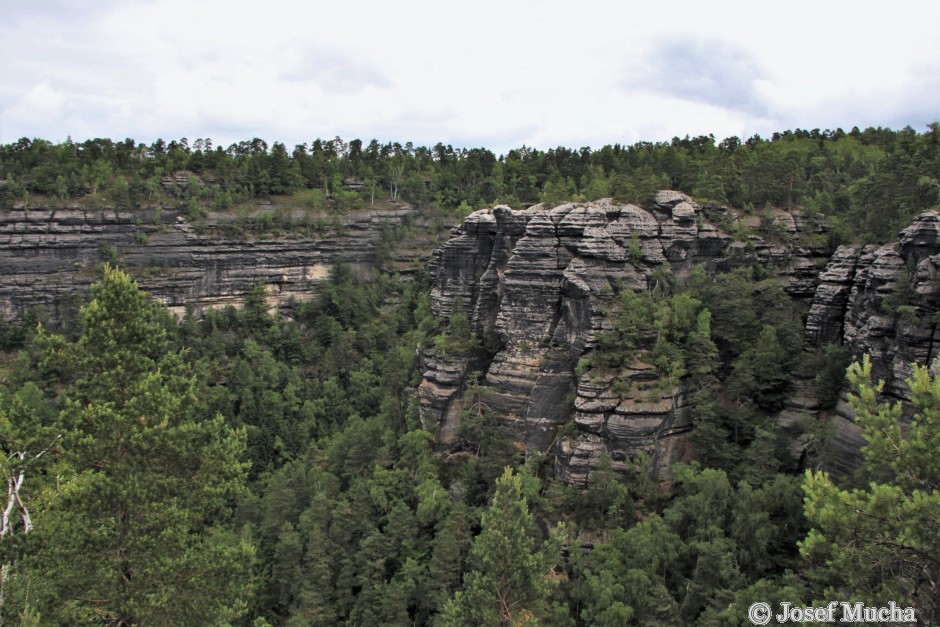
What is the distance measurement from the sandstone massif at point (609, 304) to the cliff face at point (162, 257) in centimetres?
3643

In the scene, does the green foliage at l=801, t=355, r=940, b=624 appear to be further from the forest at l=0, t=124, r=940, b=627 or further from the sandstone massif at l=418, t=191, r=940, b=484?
the sandstone massif at l=418, t=191, r=940, b=484

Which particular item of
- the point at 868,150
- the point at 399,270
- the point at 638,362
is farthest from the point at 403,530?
the point at 868,150

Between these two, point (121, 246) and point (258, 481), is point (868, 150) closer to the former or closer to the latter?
point (258, 481)

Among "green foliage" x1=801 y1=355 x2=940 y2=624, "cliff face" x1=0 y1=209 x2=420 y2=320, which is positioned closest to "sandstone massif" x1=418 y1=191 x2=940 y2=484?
"green foliage" x1=801 y1=355 x2=940 y2=624

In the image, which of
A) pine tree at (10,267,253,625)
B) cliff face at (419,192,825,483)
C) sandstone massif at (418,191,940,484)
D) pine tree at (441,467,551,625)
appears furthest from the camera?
cliff face at (419,192,825,483)

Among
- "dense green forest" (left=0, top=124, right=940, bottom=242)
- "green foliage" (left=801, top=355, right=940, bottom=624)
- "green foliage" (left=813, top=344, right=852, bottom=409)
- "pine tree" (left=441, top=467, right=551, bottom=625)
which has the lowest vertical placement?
"pine tree" (left=441, top=467, right=551, bottom=625)

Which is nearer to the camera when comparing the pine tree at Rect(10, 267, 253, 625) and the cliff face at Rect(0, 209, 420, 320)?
the pine tree at Rect(10, 267, 253, 625)

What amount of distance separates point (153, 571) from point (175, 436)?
346 centimetres

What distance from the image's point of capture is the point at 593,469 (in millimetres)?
36344

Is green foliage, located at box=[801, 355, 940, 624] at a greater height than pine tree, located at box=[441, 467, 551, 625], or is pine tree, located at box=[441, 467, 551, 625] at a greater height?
green foliage, located at box=[801, 355, 940, 624]

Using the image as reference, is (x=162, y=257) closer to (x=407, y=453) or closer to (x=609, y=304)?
(x=407, y=453)

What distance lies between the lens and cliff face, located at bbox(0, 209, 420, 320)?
7200 cm

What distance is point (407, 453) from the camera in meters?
44.5

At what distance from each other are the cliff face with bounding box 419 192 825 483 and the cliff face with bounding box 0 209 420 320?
1617 inches
